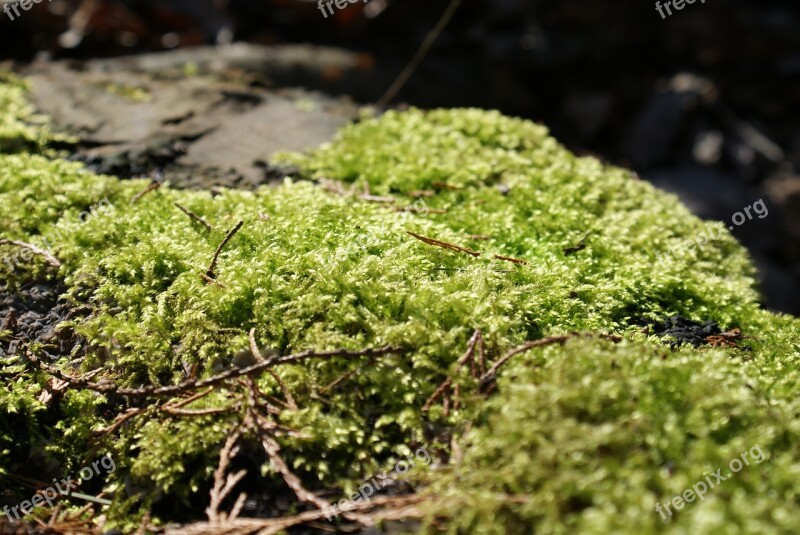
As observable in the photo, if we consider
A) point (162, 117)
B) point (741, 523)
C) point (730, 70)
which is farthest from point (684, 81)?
point (741, 523)

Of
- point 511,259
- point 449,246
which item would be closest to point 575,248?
point 511,259

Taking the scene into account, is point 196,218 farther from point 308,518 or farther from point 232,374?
point 308,518

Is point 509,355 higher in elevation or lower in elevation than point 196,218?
lower

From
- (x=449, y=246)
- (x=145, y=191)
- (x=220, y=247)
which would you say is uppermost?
(x=145, y=191)

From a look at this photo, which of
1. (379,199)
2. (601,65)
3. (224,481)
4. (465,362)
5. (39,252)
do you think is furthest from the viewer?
(601,65)

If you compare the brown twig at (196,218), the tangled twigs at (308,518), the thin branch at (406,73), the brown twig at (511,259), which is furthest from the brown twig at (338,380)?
the thin branch at (406,73)

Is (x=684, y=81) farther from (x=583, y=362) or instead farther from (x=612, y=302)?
(x=583, y=362)

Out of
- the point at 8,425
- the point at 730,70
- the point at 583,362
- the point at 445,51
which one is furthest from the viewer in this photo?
the point at 730,70
